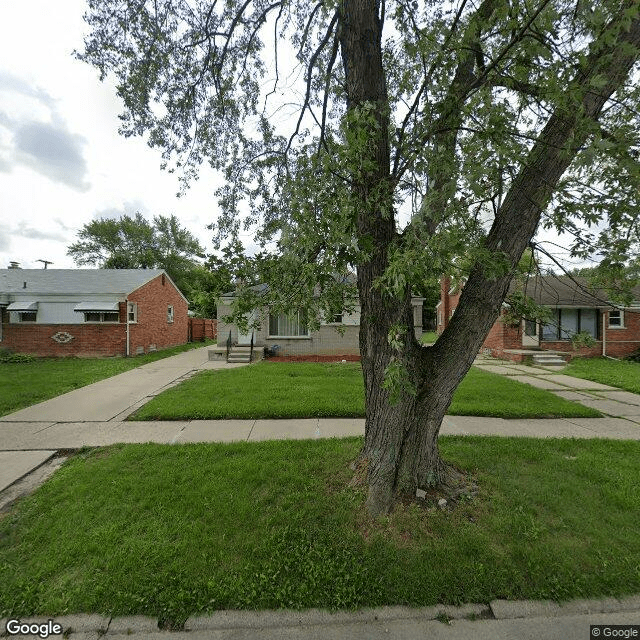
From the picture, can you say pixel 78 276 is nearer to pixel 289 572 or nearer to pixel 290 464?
pixel 290 464

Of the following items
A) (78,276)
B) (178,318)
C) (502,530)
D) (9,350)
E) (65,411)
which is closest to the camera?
(502,530)

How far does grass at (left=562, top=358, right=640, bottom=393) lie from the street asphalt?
59 cm

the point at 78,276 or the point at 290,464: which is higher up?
the point at 78,276

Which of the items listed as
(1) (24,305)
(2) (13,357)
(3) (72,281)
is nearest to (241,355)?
(2) (13,357)

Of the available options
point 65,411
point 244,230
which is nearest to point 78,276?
point 65,411

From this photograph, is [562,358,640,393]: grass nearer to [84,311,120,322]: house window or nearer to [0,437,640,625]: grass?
[0,437,640,625]: grass

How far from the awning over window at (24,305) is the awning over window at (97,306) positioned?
186cm

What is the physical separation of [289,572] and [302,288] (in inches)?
82.9

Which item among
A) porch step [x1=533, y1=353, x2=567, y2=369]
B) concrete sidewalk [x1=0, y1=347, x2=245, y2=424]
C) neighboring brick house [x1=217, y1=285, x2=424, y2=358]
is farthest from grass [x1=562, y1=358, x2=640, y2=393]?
concrete sidewalk [x1=0, y1=347, x2=245, y2=424]

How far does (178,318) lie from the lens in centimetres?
1947

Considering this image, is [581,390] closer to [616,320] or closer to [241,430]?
[241,430]

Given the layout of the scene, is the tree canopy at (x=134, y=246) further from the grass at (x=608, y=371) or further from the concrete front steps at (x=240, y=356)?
the grass at (x=608, y=371)

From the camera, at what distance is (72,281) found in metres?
14.8

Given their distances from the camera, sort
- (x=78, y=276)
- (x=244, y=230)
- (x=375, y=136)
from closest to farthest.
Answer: (x=375, y=136)
(x=244, y=230)
(x=78, y=276)
